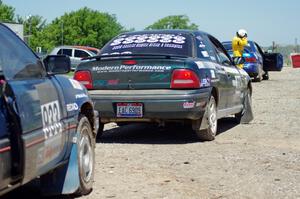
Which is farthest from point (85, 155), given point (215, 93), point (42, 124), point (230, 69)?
point (230, 69)

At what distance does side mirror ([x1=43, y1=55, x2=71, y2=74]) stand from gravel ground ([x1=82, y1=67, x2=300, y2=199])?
3.74 feet

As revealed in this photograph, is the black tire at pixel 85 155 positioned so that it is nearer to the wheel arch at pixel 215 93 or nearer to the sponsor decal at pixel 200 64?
the sponsor decal at pixel 200 64

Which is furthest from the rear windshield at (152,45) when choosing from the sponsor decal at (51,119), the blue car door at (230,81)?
the sponsor decal at (51,119)

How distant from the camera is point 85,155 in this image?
17.8 ft

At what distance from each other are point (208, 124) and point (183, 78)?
81 cm

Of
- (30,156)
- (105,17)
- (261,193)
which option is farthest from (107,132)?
(105,17)

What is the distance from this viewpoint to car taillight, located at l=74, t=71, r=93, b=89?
8.13 m

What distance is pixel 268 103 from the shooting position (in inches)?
568

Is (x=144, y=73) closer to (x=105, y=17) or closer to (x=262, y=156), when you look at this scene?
(x=262, y=156)

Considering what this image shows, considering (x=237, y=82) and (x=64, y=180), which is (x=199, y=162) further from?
(x=237, y=82)

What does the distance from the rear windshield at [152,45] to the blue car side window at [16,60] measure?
3748 mm

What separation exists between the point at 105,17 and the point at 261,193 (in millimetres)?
96108

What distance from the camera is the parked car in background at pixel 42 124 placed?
3725 millimetres

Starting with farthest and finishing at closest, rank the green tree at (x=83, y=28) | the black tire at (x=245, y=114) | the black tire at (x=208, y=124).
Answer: the green tree at (x=83, y=28)
the black tire at (x=245, y=114)
the black tire at (x=208, y=124)
